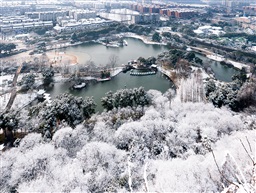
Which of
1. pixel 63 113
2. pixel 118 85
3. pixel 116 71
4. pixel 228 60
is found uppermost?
pixel 228 60

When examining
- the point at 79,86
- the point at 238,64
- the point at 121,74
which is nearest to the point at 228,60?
the point at 238,64

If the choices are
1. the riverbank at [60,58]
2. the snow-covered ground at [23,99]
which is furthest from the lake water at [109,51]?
the snow-covered ground at [23,99]

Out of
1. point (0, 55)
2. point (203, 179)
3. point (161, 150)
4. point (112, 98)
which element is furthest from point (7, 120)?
point (0, 55)

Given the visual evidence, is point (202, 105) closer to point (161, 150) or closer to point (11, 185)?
point (161, 150)

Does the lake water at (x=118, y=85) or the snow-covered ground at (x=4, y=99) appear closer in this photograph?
the snow-covered ground at (x=4, y=99)

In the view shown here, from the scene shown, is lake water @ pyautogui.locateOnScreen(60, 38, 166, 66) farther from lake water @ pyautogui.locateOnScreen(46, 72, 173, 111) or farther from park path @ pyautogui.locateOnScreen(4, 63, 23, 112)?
park path @ pyautogui.locateOnScreen(4, 63, 23, 112)

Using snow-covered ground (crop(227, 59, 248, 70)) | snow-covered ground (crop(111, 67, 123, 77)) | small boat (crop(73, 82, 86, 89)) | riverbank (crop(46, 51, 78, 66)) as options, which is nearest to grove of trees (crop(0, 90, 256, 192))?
small boat (crop(73, 82, 86, 89))

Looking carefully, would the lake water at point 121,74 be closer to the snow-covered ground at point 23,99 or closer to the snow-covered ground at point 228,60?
the snow-covered ground at point 228,60

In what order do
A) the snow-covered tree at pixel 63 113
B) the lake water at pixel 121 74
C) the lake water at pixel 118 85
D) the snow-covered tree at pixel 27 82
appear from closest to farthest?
1. the snow-covered tree at pixel 63 113
2. the snow-covered tree at pixel 27 82
3. the lake water at pixel 118 85
4. the lake water at pixel 121 74

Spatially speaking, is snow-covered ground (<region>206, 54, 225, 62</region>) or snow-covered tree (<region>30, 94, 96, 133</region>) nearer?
snow-covered tree (<region>30, 94, 96, 133</region>)

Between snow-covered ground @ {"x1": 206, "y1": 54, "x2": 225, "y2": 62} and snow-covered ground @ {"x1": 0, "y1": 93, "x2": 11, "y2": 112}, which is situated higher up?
snow-covered ground @ {"x1": 206, "y1": 54, "x2": 225, "y2": 62}

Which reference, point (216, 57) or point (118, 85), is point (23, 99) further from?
point (216, 57)

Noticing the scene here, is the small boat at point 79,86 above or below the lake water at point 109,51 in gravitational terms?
below
